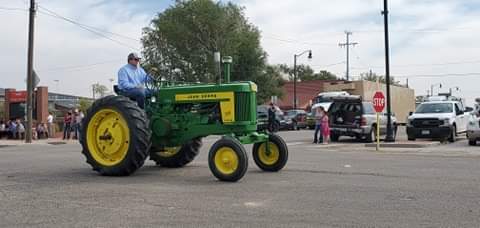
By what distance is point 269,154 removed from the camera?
11.7m

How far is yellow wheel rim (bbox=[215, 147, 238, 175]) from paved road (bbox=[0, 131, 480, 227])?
26cm

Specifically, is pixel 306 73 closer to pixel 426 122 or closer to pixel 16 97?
pixel 16 97

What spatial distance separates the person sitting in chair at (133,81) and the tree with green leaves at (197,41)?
1972 inches

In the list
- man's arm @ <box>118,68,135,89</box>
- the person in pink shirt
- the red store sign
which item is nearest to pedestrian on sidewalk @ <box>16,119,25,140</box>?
the red store sign

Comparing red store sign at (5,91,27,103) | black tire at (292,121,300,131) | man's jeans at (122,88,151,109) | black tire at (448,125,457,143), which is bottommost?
black tire at (448,125,457,143)

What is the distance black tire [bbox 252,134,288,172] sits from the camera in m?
11.5

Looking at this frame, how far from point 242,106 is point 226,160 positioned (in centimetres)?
101

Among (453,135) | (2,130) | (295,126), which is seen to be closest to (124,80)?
(453,135)

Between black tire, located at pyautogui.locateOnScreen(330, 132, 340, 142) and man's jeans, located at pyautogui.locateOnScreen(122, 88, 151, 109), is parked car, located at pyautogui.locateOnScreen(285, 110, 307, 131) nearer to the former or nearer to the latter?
black tire, located at pyautogui.locateOnScreen(330, 132, 340, 142)

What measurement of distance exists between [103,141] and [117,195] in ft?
9.21

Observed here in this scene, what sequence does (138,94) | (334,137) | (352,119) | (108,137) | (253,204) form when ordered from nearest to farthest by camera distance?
1. (253,204)
2. (108,137)
3. (138,94)
4. (352,119)
5. (334,137)

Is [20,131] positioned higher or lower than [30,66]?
lower

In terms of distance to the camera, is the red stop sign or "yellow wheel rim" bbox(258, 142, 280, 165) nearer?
"yellow wheel rim" bbox(258, 142, 280, 165)

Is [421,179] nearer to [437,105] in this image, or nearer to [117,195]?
[117,195]
